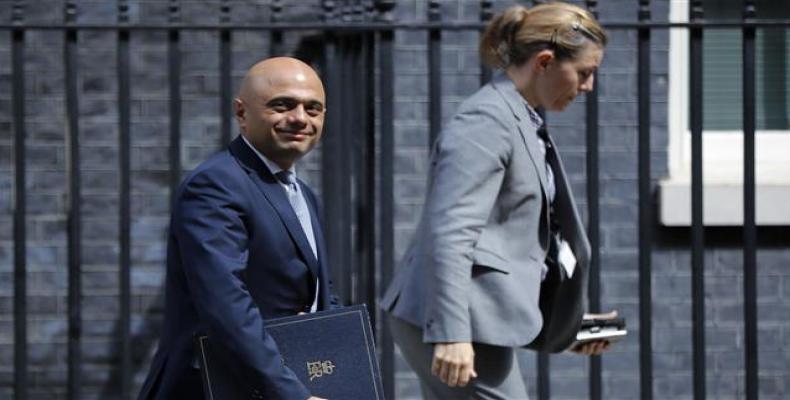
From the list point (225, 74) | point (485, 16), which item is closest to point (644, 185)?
point (485, 16)

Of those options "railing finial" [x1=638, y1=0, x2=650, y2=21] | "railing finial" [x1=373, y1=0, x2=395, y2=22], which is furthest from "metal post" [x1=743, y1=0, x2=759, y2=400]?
"railing finial" [x1=373, y1=0, x2=395, y2=22]

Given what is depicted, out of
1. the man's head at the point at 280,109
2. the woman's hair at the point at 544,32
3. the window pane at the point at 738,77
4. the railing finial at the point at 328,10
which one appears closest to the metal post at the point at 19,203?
the railing finial at the point at 328,10

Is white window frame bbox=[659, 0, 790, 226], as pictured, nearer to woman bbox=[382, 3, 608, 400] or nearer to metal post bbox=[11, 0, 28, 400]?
woman bbox=[382, 3, 608, 400]

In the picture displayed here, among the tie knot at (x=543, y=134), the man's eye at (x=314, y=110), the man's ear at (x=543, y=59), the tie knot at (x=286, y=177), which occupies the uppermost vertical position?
the man's ear at (x=543, y=59)

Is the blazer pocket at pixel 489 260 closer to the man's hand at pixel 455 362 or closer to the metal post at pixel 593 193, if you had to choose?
the man's hand at pixel 455 362

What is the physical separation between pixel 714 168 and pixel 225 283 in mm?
4028

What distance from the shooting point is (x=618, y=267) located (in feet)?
21.9

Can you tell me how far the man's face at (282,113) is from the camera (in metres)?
3.31

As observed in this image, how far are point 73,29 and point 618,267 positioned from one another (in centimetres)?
247

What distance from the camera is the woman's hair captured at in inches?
161

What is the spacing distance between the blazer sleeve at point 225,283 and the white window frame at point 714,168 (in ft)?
12.0

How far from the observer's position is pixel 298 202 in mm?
3498

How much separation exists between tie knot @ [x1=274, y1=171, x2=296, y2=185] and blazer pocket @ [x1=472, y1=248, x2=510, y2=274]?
63 centimetres

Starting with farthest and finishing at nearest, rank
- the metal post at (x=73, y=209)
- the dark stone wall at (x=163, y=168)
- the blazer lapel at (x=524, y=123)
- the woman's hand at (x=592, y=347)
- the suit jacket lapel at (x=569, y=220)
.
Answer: the dark stone wall at (x=163, y=168)
the metal post at (x=73, y=209)
the woman's hand at (x=592, y=347)
the suit jacket lapel at (x=569, y=220)
the blazer lapel at (x=524, y=123)
